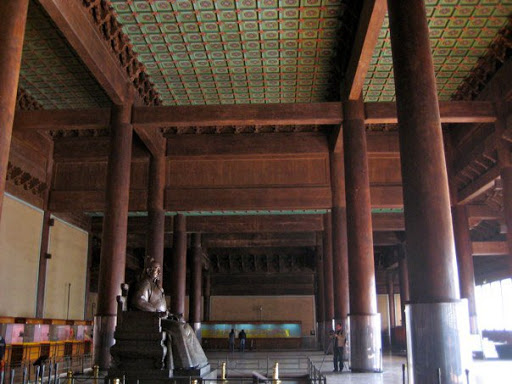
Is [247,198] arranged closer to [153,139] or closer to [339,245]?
[339,245]

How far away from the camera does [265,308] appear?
34.5 m

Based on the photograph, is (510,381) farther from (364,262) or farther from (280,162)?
(280,162)

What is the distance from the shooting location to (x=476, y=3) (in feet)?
36.1

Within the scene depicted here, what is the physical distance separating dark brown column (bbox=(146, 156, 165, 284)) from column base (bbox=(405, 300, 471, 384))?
10.9m

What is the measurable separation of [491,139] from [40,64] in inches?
479

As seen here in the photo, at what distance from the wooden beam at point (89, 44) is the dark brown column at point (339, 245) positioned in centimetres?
710

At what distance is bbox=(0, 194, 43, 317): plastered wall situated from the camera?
15.1 meters

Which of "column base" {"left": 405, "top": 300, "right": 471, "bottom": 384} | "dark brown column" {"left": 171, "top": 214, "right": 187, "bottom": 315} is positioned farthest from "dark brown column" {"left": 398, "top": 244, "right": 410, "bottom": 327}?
"column base" {"left": 405, "top": 300, "right": 471, "bottom": 384}

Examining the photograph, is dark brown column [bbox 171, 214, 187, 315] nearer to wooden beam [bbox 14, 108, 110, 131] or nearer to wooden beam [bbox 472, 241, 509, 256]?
wooden beam [bbox 14, 108, 110, 131]

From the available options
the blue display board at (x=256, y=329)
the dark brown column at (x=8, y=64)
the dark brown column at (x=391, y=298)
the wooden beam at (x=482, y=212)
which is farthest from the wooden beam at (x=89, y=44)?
the dark brown column at (x=391, y=298)

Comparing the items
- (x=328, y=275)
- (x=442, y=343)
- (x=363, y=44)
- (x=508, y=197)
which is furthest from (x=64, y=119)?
(x=328, y=275)

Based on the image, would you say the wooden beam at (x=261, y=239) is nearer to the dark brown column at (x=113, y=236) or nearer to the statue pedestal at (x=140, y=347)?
the dark brown column at (x=113, y=236)

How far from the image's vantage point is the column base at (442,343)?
18.6ft

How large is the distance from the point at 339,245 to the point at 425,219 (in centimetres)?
1029
